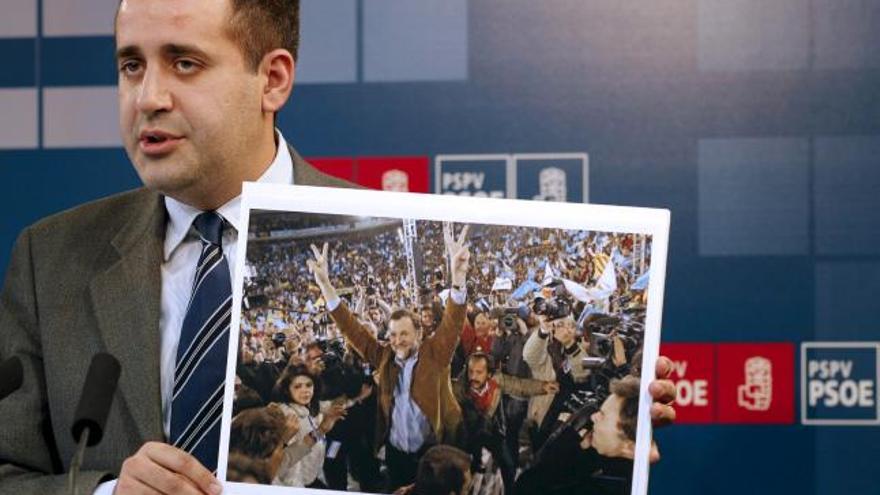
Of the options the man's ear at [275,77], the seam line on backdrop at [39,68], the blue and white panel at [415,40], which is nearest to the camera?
the man's ear at [275,77]

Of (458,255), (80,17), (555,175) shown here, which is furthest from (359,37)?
(458,255)

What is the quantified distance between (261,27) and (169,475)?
609 millimetres

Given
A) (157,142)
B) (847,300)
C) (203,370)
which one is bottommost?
(203,370)

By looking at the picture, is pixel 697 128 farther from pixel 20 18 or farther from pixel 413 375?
pixel 20 18

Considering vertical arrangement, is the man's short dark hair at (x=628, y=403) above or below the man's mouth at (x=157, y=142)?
below

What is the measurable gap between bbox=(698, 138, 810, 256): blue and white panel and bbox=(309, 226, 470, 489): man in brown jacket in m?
1.22

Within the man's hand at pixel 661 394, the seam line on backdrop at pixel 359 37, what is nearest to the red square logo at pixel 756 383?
the seam line on backdrop at pixel 359 37

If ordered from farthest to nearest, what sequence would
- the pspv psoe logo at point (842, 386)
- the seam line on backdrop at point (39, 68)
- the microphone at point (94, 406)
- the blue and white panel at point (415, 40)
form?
the seam line on backdrop at point (39, 68), the blue and white panel at point (415, 40), the pspv psoe logo at point (842, 386), the microphone at point (94, 406)

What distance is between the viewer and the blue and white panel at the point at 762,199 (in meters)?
2.52

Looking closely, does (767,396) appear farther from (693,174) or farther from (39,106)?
(39,106)

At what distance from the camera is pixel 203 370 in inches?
60.8

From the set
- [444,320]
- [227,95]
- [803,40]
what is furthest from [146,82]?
[803,40]

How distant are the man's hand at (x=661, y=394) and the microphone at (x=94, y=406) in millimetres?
574

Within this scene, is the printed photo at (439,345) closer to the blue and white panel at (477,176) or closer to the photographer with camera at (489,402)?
the photographer with camera at (489,402)
